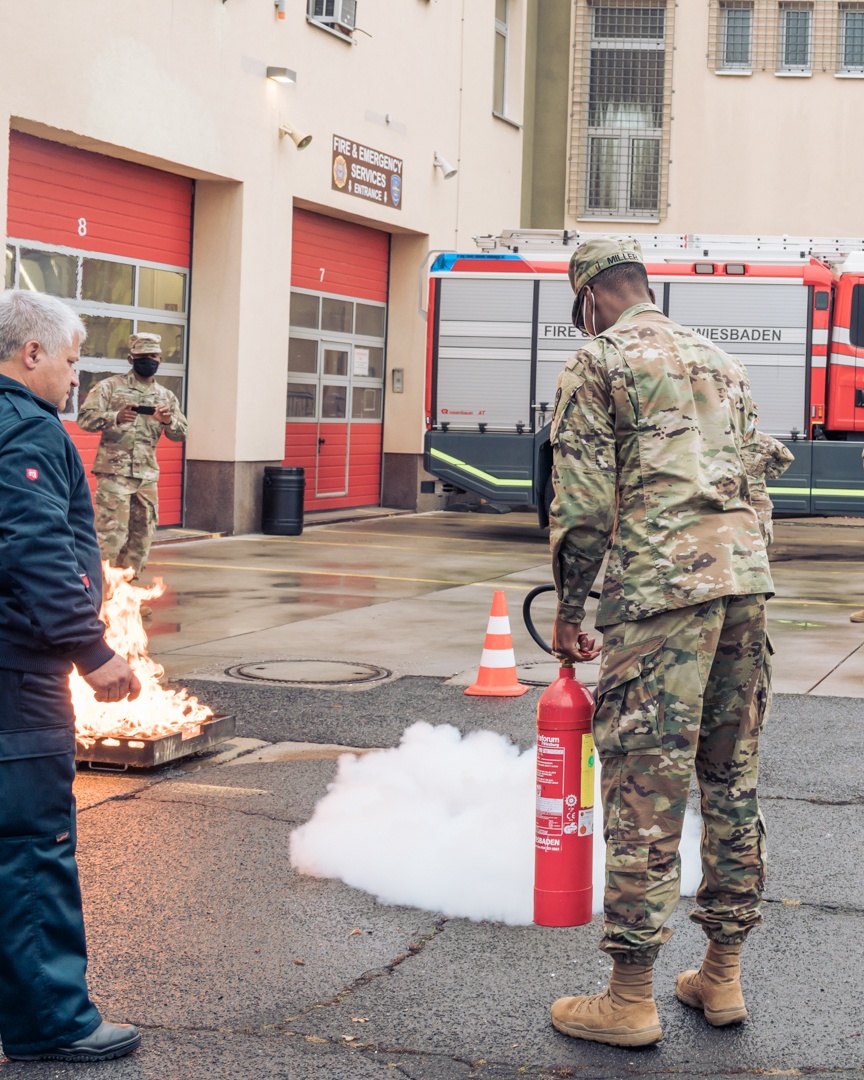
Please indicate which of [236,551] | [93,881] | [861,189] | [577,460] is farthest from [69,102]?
[861,189]

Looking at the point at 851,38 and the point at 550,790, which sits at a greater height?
the point at 851,38

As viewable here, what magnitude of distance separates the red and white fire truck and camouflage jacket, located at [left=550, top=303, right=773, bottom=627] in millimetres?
13127

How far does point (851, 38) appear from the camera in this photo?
24766 millimetres

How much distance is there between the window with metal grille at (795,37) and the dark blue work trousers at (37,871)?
939 inches

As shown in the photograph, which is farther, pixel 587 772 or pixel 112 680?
pixel 587 772

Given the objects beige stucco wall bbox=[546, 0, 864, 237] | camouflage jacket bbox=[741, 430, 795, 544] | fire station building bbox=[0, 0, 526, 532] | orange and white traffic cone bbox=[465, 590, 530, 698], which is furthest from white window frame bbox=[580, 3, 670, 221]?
orange and white traffic cone bbox=[465, 590, 530, 698]

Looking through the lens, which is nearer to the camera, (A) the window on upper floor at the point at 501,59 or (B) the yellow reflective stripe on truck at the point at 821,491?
(B) the yellow reflective stripe on truck at the point at 821,491

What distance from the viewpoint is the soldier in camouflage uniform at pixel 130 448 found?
1073 cm

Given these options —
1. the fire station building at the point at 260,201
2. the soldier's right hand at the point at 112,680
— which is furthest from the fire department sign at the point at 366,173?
the soldier's right hand at the point at 112,680

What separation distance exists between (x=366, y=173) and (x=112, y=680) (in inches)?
675

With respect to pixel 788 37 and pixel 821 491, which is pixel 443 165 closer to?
pixel 788 37

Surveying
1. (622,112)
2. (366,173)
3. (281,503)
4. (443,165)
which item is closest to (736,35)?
(622,112)

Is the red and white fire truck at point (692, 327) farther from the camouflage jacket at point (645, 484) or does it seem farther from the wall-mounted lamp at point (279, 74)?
the camouflage jacket at point (645, 484)

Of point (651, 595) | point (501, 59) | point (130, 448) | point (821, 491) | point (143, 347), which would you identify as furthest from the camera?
point (501, 59)
